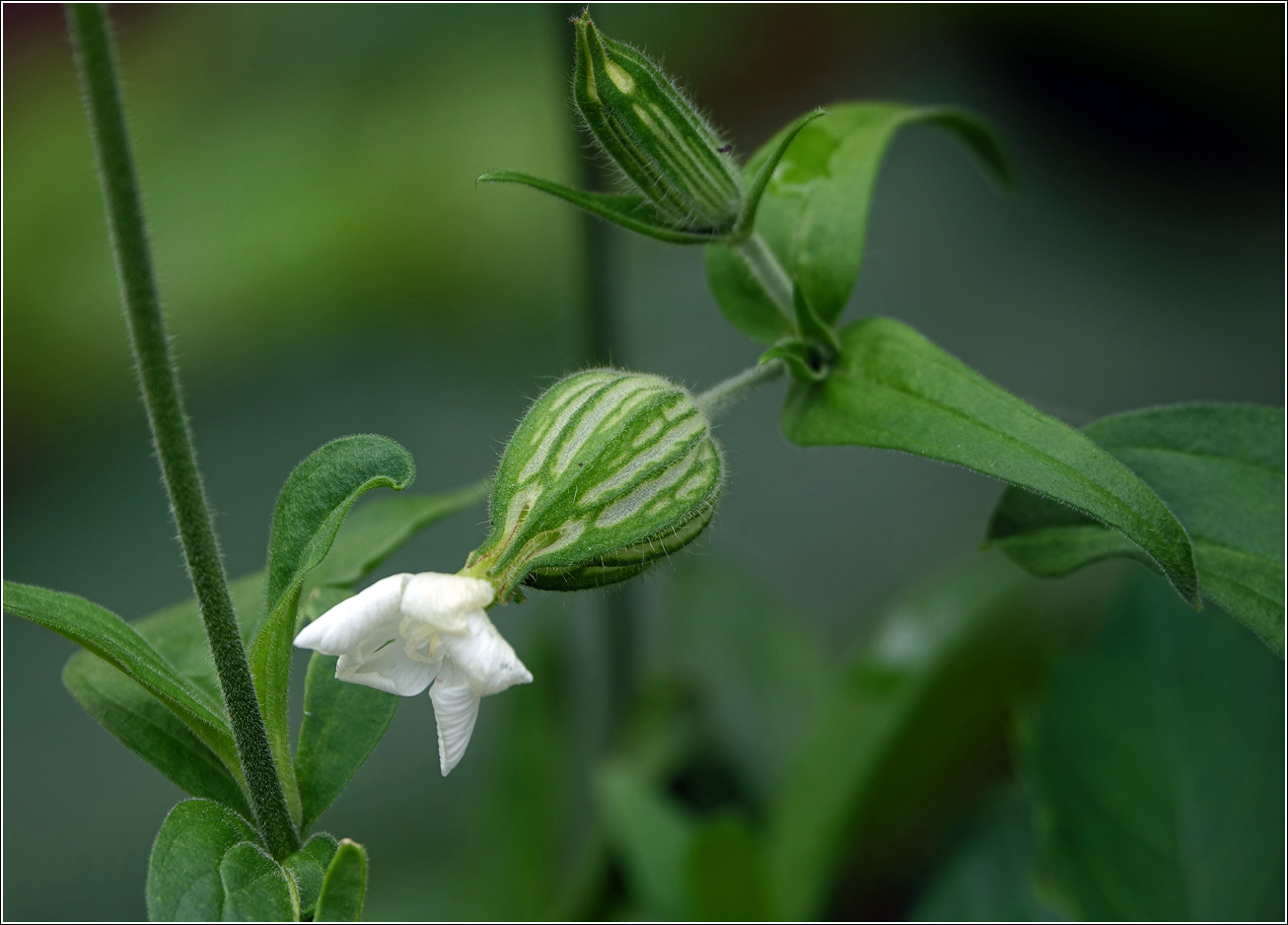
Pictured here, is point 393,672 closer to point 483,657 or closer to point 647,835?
point 483,657

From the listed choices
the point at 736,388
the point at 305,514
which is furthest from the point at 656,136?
the point at 305,514

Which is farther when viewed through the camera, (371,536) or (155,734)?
(371,536)

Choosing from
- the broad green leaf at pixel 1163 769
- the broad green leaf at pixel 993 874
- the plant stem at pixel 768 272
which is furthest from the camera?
the broad green leaf at pixel 993 874

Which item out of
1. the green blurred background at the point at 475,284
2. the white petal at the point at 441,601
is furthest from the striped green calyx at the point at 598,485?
the green blurred background at the point at 475,284

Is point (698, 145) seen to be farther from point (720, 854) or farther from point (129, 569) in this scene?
point (129, 569)

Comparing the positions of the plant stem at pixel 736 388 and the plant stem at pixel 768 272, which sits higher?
the plant stem at pixel 768 272

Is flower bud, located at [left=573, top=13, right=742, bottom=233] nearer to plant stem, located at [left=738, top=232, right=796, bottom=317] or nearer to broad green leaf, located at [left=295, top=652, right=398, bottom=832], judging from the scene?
plant stem, located at [left=738, top=232, right=796, bottom=317]

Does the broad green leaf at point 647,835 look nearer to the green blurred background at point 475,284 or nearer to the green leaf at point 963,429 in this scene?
the green blurred background at point 475,284
